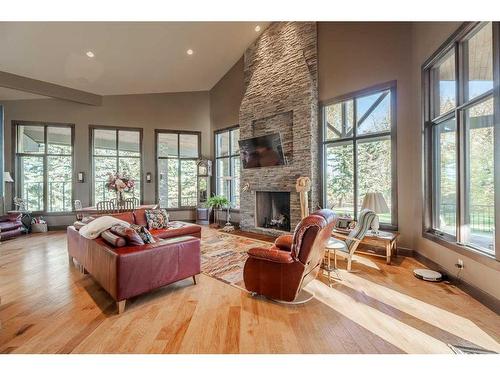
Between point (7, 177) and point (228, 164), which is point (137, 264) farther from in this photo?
point (7, 177)

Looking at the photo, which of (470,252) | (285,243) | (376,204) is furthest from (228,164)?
(470,252)

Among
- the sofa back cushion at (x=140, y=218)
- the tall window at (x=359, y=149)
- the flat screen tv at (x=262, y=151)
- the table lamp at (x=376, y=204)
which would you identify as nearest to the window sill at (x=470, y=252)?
the table lamp at (x=376, y=204)

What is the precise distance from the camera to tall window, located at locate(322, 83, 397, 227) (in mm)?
4410

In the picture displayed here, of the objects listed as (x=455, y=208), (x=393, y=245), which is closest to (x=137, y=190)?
(x=393, y=245)

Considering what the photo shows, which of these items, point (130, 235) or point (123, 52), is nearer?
point (130, 235)

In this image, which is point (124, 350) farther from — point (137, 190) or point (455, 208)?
point (137, 190)

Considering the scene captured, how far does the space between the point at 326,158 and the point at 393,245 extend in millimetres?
2236

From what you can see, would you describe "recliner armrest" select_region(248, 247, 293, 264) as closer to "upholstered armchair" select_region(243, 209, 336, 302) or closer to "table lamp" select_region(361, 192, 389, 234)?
"upholstered armchair" select_region(243, 209, 336, 302)

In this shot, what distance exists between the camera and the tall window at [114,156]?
7.23 meters

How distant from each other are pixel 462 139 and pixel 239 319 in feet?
11.8

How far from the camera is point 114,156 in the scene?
24.3 feet

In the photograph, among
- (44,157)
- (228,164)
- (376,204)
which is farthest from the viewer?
(228,164)

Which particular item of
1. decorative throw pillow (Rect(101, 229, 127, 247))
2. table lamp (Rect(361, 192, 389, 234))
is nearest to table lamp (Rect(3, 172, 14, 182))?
decorative throw pillow (Rect(101, 229, 127, 247))

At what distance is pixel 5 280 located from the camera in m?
3.21
